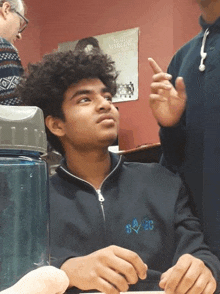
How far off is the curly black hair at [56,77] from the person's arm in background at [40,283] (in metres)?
0.79

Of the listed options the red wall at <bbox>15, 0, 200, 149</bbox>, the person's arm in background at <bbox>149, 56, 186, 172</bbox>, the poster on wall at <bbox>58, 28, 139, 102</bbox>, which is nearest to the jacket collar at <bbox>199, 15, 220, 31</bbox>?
the person's arm in background at <bbox>149, 56, 186, 172</bbox>

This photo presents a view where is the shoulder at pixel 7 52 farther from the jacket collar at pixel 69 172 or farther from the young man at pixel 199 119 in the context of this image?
the young man at pixel 199 119

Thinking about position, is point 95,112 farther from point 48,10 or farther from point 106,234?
point 48,10

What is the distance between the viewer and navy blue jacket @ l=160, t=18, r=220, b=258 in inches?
34.5

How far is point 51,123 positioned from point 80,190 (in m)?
0.26

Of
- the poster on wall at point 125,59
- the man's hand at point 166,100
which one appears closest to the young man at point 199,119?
the man's hand at point 166,100

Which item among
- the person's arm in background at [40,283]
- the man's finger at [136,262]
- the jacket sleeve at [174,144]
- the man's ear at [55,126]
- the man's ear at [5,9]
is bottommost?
the man's finger at [136,262]

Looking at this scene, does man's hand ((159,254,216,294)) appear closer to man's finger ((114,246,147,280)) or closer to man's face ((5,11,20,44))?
man's finger ((114,246,147,280))

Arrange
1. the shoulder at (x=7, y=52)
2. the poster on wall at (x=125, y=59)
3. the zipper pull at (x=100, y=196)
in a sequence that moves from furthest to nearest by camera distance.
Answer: the poster on wall at (x=125, y=59)
the shoulder at (x=7, y=52)
the zipper pull at (x=100, y=196)

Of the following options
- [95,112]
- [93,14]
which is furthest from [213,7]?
[93,14]

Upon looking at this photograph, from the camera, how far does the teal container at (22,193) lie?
445 mm

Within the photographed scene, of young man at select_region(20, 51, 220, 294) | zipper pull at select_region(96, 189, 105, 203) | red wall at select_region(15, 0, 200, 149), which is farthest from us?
red wall at select_region(15, 0, 200, 149)

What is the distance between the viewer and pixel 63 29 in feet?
13.6

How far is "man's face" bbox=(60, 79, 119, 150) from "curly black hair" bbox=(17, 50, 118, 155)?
0.09ft
